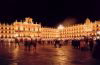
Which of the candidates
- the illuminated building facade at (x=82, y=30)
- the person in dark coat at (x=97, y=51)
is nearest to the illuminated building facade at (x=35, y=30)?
the illuminated building facade at (x=82, y=30)

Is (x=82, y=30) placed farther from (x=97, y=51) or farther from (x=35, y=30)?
(x=97, y=51)

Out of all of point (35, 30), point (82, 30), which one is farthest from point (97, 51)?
point (35, 30)

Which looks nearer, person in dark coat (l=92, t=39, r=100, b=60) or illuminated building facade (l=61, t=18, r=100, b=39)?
person in dark coat (l=92, t=39, r=100, b=60)

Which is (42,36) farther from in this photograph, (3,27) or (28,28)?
(3,27)

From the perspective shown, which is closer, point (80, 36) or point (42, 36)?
point (80, 36)

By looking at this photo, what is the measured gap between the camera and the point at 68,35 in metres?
106

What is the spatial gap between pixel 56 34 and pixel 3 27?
3897 cm

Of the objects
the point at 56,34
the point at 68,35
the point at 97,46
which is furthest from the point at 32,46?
the point at 56,34

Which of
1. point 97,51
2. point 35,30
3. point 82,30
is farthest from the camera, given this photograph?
point 35,30

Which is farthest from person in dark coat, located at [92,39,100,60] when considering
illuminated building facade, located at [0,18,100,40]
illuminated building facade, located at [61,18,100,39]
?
illuminated building facade, located at [0,18,100,40]

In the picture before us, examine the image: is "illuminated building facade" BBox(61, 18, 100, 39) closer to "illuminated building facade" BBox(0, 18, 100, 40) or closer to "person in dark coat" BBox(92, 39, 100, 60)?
"illuminated building facade" BBox(0, 18, 100, 40)

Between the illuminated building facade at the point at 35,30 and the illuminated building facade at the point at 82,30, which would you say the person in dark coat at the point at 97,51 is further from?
the illuminated building facade at the point at 35,30

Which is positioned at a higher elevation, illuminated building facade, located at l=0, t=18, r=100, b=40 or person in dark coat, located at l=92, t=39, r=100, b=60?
illuminated building facade, located at l=0, t=18, r=100, b=40

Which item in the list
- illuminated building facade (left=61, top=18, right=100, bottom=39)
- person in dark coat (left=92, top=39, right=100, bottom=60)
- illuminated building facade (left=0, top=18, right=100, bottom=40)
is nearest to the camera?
person in dark coat (left=92, top=39, right=100, bottom=60)
